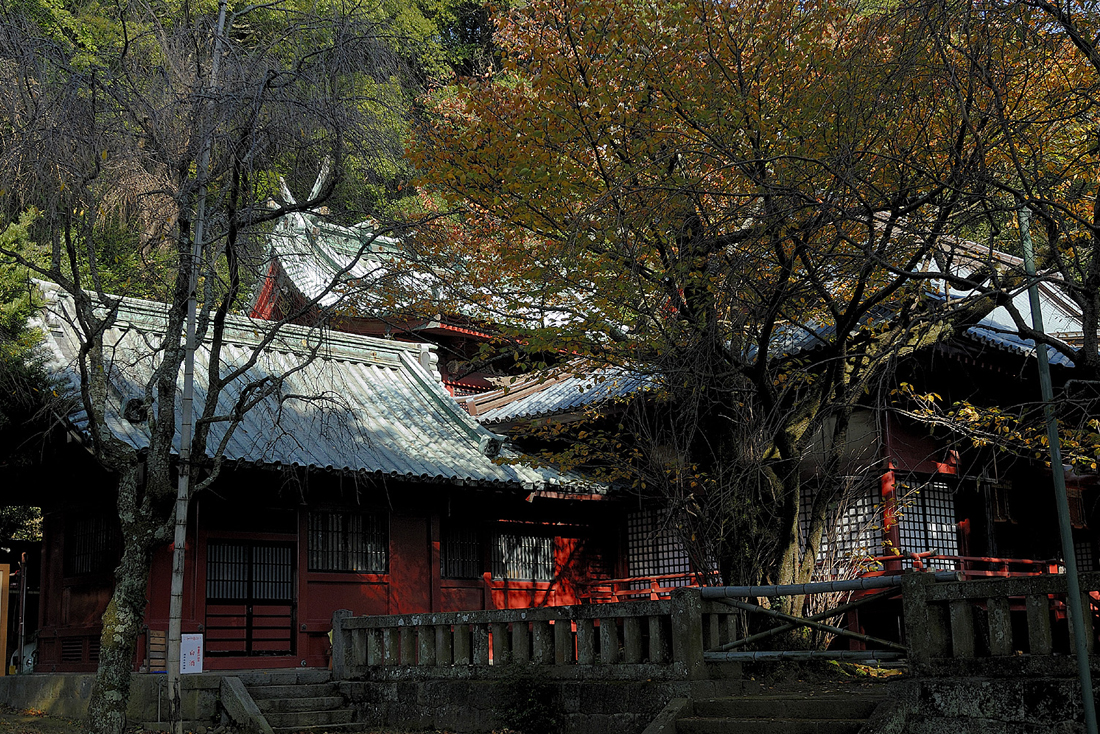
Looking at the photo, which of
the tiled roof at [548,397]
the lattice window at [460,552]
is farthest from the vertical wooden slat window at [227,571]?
the tiled roof at [548,397]

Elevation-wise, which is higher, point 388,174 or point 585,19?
point 585,19

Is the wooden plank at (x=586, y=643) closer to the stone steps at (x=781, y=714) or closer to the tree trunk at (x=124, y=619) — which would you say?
the stone steps at (x=781, y=714)

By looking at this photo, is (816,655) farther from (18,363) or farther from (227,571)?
(18,363)

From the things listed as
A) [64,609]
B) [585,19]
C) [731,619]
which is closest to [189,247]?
[585,19]

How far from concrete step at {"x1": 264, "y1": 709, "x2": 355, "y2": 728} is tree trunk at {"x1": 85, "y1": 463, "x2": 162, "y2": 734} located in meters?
3.47

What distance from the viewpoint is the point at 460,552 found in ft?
56.4

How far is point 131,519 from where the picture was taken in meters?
8.88

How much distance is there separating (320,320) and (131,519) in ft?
8.01

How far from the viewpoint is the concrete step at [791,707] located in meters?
8.48

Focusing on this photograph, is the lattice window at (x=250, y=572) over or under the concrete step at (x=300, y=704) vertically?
over

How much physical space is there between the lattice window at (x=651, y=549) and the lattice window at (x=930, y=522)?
12.5 feet

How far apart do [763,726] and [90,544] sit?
10865 millimetres

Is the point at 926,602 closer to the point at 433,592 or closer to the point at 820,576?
the point at 820,576

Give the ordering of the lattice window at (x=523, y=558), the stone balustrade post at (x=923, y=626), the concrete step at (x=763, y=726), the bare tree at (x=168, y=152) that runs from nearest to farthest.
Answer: the concrete step at (x=763, y=726), the stone balustrade post at (x=923, y=626), the bare tree at (x=168, y=152), the lattice window at (x=523, y=558)
